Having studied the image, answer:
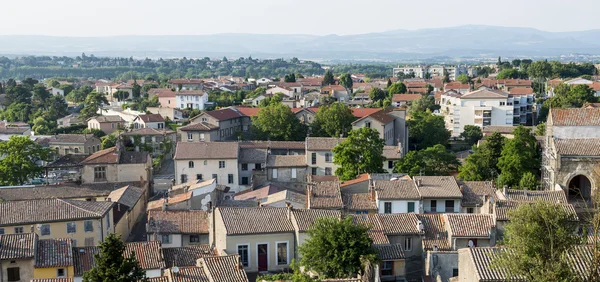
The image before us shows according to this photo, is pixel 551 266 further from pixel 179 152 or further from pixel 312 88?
pixel 312 88

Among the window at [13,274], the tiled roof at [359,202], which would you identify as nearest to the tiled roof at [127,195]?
the tiled roof at [359,202]

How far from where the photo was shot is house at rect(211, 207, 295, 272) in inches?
1049

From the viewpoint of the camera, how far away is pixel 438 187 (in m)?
34.7

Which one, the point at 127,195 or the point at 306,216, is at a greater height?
the point at 306,216

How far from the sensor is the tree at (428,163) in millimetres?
45438

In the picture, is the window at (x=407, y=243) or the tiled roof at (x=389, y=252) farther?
the window at (x=407, y=243)

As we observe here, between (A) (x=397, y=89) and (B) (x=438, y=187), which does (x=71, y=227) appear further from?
(A) (x=397, y=89)

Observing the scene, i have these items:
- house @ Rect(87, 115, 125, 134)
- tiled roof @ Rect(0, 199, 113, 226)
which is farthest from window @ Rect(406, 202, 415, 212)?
house @ Rect(87, 115, 125, 134)

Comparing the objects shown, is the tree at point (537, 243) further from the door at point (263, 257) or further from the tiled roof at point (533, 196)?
the tiled roof at point (533, 196)

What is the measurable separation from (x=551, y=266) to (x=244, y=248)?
1320 centimetres

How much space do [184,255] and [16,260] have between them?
6200mm

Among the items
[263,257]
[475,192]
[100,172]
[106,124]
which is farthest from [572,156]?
[106,124]

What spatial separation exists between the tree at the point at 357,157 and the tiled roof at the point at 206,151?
26.3ft

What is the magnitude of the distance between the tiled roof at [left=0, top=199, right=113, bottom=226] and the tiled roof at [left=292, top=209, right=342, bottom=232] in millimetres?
9861
